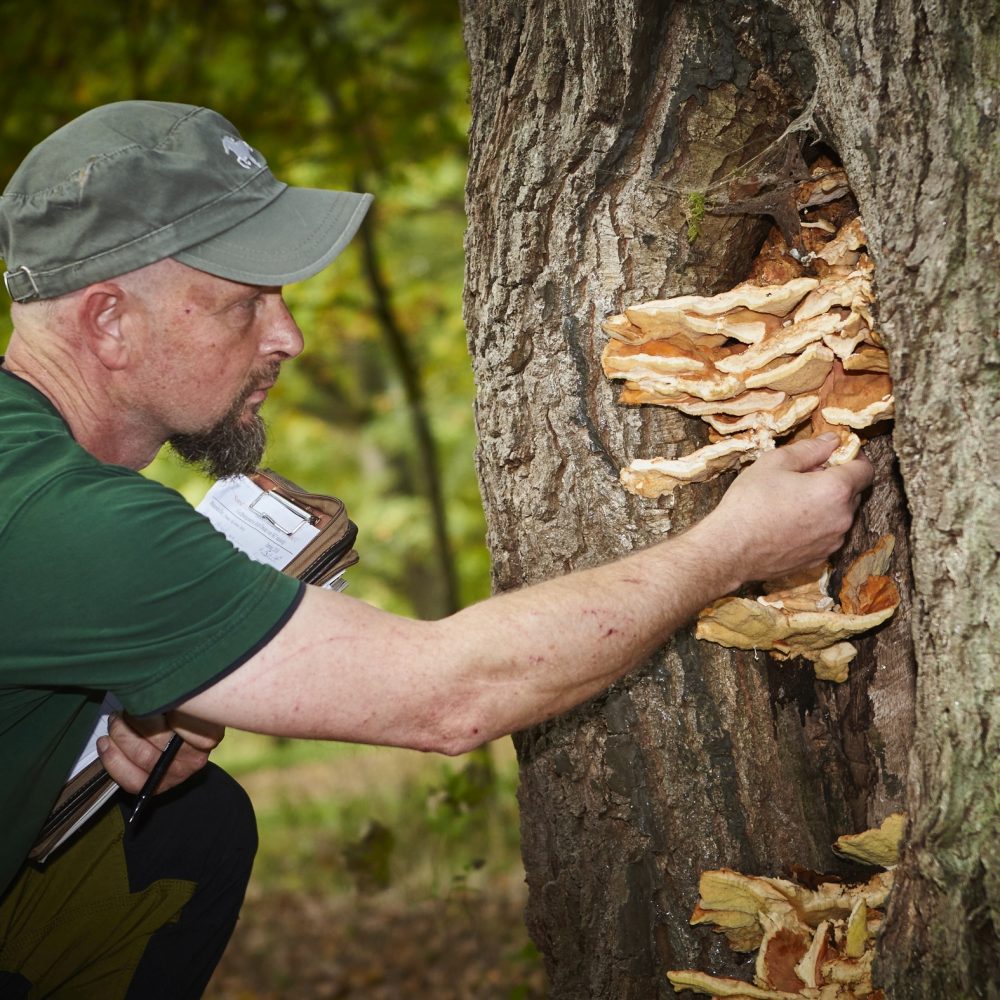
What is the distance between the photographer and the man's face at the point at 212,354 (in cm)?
260

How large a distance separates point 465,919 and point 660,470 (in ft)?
15.7

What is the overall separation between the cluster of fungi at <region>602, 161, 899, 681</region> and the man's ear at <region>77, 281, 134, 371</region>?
1252mm

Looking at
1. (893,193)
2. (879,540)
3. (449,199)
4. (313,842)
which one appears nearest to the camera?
(893,193)

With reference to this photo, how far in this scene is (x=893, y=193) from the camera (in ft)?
7.08

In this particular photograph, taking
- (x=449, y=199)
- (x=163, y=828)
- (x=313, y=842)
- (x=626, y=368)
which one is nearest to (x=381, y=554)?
(x=449, y=199)

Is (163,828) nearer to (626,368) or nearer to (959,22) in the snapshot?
(626,368)

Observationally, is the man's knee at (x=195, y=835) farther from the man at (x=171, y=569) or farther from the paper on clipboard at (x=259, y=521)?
the paper on clipboard at (x=259, y=521)

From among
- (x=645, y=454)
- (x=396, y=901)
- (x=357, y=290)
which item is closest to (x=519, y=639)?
(x=645, y=454)

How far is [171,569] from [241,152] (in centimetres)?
133

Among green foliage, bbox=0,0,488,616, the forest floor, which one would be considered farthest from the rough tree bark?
the forest floor

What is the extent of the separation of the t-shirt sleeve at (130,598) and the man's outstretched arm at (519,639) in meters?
0.08

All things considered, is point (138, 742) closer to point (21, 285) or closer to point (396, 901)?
point (21, 285)

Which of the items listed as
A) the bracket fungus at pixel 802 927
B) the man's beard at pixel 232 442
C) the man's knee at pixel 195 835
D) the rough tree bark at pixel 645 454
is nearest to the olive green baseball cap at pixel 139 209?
the man's beard at pixel 232 442

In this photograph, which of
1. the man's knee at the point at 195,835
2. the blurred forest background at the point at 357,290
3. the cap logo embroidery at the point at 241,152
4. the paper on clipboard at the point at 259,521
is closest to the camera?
the cap logo embroidery at the point at 241,152
